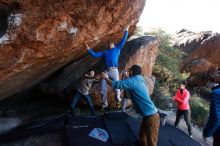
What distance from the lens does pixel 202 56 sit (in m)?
24.1

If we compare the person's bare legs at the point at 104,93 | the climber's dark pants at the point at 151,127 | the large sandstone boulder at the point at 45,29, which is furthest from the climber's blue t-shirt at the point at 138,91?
the person's bare legs at the point at 104,93

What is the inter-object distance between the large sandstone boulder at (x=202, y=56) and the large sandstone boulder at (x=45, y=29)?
14.3m

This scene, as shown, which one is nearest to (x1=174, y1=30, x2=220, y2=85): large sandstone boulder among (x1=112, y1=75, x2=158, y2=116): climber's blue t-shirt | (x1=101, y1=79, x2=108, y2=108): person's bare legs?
(x1=101, y1=79, x2=108, y2=108): person's bare legs

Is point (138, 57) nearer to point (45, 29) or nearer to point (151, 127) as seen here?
point (45, 29)

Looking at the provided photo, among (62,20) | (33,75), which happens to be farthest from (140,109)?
(33,75)

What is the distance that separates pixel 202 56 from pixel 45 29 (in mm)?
18214

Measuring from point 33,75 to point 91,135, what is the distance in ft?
9.06

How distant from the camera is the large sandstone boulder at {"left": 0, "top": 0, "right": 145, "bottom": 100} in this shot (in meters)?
7.34

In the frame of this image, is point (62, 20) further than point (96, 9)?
No

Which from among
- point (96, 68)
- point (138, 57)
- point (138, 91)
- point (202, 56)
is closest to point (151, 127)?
point (138, 91)

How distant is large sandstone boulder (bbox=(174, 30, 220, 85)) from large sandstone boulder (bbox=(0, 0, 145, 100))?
1427 centimetres

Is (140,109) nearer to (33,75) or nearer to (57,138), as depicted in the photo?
(57,138)

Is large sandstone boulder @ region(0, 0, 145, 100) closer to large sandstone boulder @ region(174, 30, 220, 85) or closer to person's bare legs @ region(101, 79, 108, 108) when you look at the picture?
person's bare legs @ region(101, 79, 108, 108)

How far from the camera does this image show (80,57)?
38.8 ft
